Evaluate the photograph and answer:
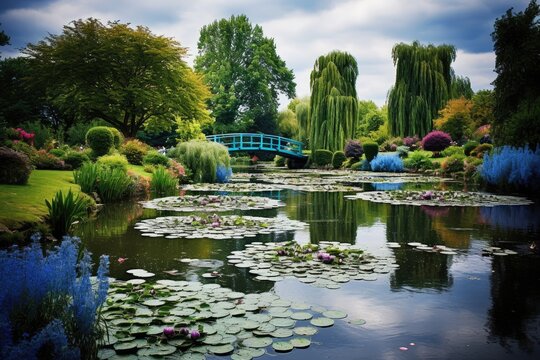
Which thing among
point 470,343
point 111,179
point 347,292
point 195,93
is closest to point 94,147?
point 111,179

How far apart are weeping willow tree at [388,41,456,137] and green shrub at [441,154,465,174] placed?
31.3ft

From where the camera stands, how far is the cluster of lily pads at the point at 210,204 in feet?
35.5

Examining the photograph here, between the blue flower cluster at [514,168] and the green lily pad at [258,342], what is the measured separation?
534 inches

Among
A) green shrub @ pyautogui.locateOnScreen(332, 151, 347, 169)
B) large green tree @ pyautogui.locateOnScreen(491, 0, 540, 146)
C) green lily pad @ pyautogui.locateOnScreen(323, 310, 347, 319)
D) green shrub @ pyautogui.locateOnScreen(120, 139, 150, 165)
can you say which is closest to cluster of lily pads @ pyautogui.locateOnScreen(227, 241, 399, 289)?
green lily pad @ pyautogui.locateOnScreen(323, 310, 347, 319)

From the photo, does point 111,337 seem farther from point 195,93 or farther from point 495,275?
point 195,93

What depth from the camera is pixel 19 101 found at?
3494cm

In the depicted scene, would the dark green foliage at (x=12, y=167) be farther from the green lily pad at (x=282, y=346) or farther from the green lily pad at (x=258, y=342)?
the green lily pad at (x=282, y=346)

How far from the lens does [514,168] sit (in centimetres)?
1498

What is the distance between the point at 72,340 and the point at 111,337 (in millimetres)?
601

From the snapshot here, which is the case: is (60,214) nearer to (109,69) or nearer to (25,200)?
(25,200)

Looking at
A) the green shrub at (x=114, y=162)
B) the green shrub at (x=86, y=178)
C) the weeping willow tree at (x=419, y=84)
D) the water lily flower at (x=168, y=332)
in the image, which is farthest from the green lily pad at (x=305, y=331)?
the weeping willow tree at (x=419, y=84)

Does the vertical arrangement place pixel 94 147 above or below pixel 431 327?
above

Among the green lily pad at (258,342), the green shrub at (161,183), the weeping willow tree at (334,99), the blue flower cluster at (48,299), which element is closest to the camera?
the blue flower cluster at (48,299)

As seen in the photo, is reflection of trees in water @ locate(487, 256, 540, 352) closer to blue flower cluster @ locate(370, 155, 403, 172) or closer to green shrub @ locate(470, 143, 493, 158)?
green shrub @ locate(470, 143, 493, 158)
